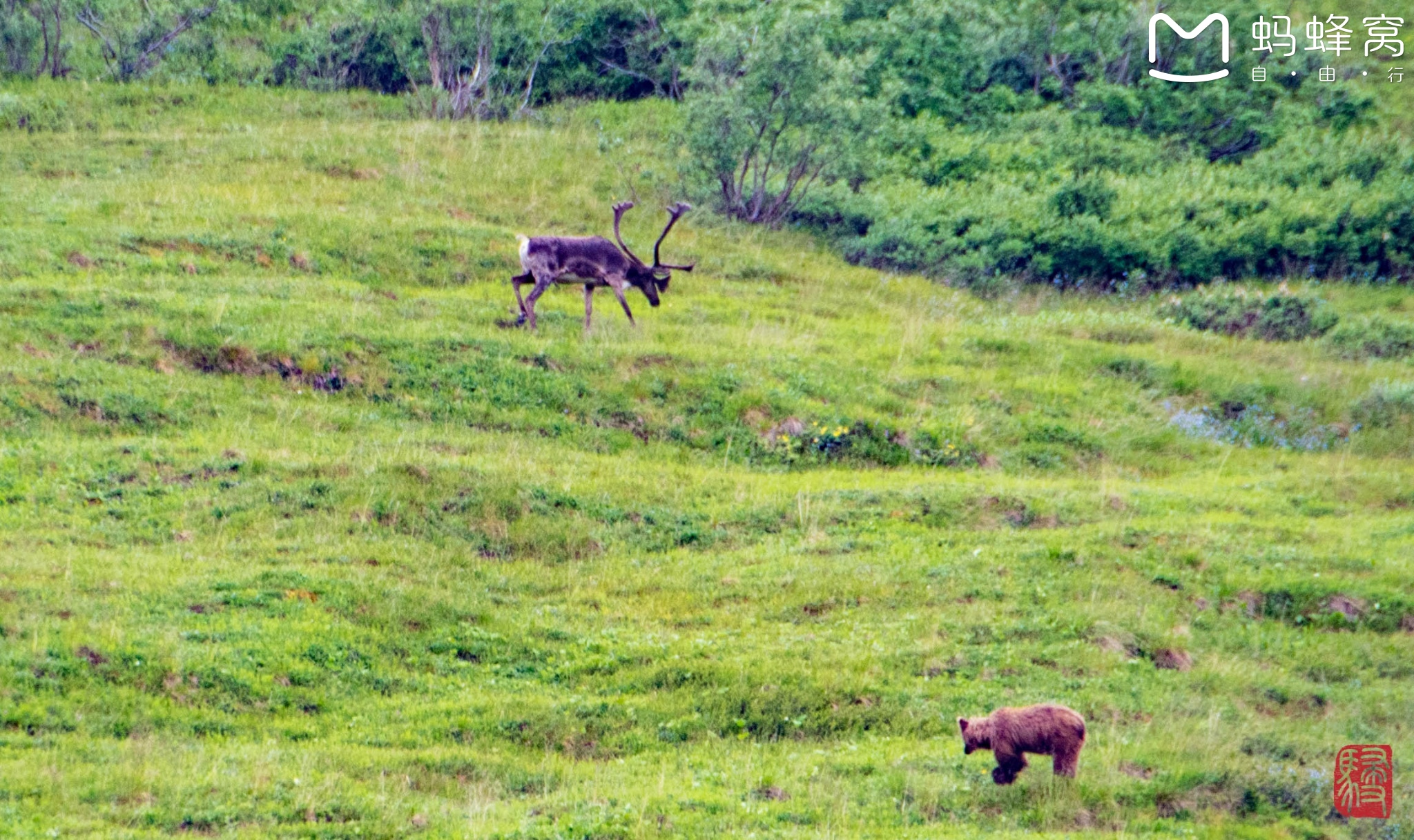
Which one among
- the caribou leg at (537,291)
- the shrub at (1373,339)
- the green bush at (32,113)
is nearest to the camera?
the caribou leg at (537,291)

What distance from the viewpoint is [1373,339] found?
22734mm

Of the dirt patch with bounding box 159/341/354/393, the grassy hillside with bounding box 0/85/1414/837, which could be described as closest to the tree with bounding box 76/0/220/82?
the grassy hillside with bounding box 0/85/1414/837

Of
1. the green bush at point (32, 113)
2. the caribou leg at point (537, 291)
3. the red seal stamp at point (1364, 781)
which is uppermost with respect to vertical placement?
the green bush at point (32, 113)

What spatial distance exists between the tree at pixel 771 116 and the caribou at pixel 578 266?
6.45m

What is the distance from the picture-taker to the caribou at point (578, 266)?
19.4 m

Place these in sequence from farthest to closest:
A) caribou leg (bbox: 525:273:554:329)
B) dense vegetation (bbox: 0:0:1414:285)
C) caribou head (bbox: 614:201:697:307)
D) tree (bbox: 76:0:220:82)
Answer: tree (bbox: 76:0:220:82) < dense vegetation (bbox: 0:0:1414:285) < caribou head (bbox: 614:201:697:307) < caribou leg (bbox: 525:273:554:329)

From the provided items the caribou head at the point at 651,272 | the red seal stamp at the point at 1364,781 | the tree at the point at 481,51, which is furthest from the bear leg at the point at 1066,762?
the tree at the point at 481,51

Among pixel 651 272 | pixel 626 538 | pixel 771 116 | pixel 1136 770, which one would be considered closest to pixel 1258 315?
pixel 771 116

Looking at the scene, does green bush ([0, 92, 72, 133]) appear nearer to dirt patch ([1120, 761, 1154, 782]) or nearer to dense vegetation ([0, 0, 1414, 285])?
dense vegetation ([0, 0, 1414, 285])

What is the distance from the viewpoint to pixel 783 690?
11.1 m

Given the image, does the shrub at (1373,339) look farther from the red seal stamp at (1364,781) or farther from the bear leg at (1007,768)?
the bear leg at (1007,768)

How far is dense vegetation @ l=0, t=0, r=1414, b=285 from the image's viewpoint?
26047mm

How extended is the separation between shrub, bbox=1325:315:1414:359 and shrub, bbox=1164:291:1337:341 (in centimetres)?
38

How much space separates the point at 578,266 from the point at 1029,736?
1172cm
